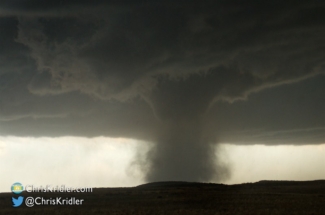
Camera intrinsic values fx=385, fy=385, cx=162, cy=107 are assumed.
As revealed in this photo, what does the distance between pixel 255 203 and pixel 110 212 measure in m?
22.5

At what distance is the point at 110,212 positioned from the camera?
52312 mm

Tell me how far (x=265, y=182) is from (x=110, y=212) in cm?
9691

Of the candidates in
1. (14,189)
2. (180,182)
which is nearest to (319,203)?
(14,189)

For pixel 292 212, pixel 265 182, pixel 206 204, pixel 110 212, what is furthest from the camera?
pixel 265 182

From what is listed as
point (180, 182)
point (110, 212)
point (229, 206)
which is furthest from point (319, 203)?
point (180, 182)

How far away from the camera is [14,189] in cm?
6844

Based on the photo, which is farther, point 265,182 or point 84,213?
point 265,182

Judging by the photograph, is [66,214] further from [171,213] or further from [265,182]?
[265,182]

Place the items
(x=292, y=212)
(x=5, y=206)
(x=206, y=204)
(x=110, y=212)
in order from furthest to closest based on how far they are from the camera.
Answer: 1. (x=5, y=206)
2. (x=206, y=204)
3. (x=110, y=212)
4. (x=292, y=212)

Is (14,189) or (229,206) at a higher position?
(14,189)

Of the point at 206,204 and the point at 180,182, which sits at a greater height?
the point at 180,182

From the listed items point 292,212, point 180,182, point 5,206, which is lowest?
point 292,212

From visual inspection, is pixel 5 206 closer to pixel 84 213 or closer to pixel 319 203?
pixel 84 213

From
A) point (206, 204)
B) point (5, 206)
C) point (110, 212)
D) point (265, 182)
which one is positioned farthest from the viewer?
point (265, 182)
